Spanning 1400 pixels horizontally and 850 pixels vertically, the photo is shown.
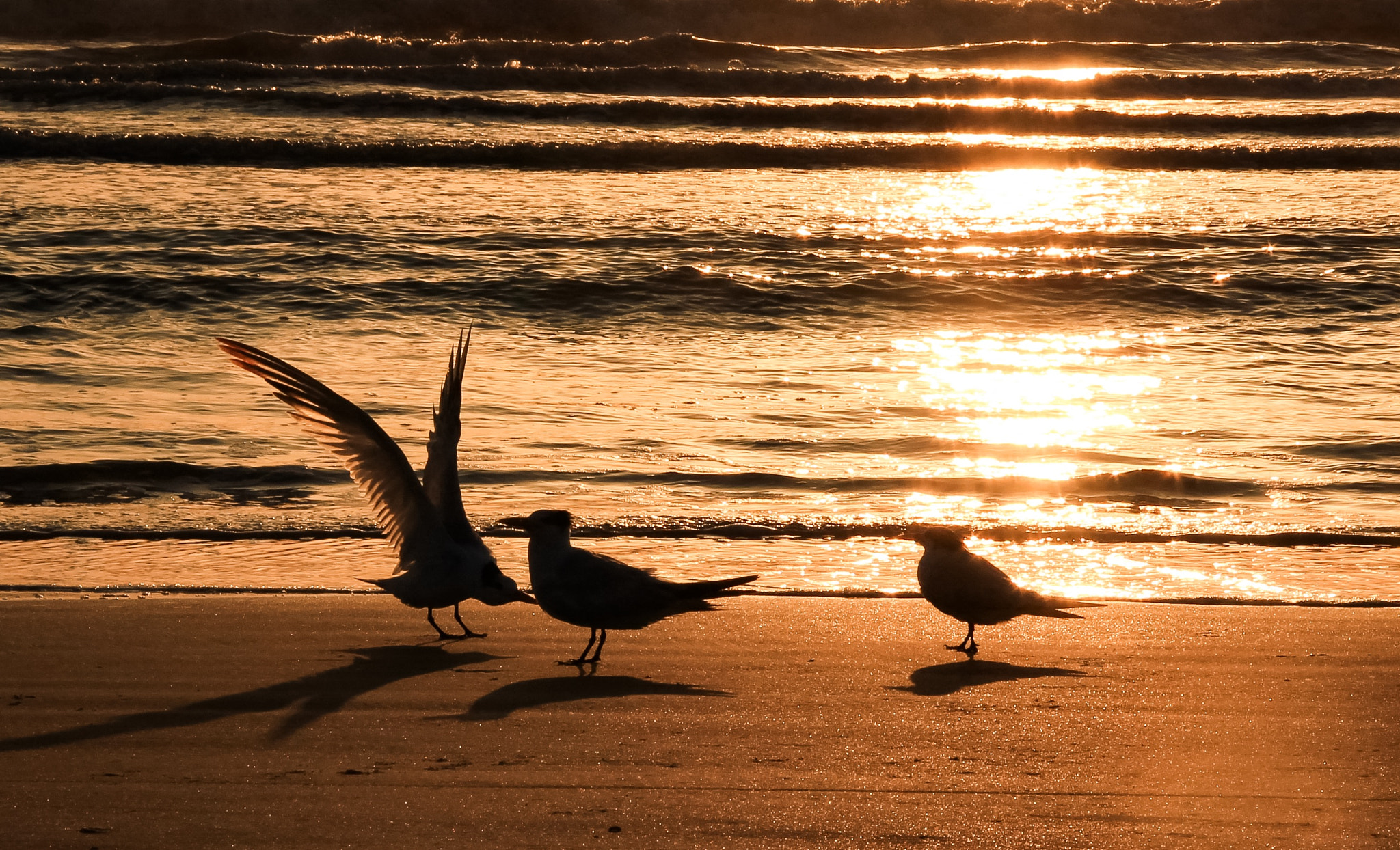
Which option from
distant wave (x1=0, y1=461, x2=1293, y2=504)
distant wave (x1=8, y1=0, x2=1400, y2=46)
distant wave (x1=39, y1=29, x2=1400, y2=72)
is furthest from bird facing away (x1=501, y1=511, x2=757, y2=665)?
distant wave (x1=8, y1=0, x2=1400, y2=46)

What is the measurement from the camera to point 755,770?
3732mm

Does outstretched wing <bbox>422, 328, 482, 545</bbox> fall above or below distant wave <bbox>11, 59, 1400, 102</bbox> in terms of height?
below

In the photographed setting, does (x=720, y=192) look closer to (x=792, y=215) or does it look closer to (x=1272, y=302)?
(x=792, y=215)

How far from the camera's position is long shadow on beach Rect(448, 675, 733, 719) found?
169 inches

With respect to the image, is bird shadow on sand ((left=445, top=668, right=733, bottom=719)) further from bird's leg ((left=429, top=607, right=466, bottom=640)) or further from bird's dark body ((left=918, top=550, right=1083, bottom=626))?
bird's dark body ((left=918, top=550, right=1083, bottom=626))

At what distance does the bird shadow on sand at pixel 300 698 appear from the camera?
402 centimetres

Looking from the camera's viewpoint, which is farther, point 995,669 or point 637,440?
point 637,440

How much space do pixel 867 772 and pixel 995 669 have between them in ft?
3.82

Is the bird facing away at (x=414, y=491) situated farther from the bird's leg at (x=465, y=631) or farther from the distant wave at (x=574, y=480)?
the distant wave at (x=574, y=480)

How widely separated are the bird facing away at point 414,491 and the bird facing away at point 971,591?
1.32m

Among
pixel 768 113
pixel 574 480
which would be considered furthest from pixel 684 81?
pixel 574 480

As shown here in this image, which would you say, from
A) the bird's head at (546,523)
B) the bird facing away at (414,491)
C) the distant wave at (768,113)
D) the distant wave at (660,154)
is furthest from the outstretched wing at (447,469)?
the distant wave at (768,113)

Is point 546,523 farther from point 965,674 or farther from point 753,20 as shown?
point 753,20

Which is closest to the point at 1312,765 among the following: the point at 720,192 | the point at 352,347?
the point at 352,347
